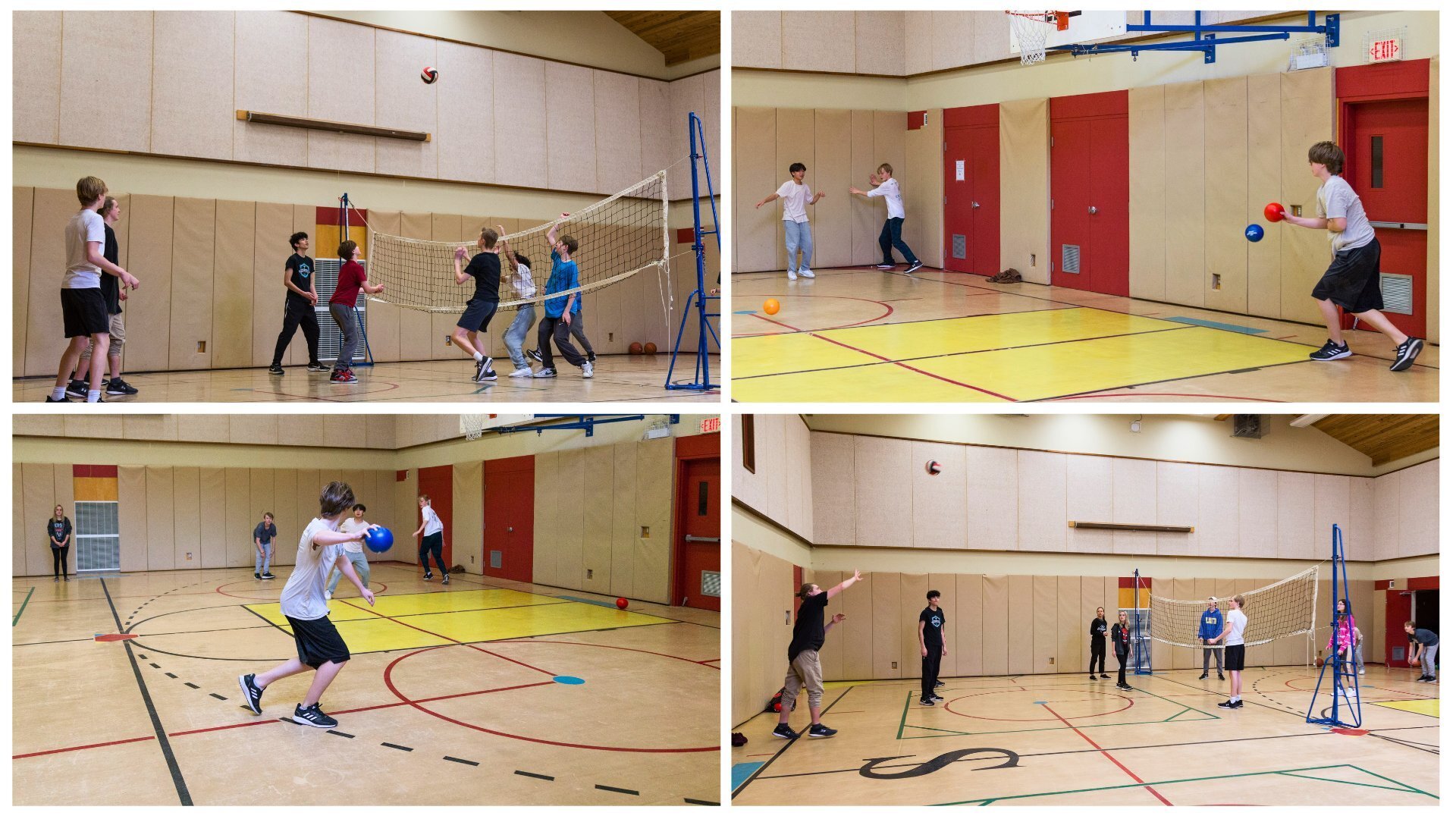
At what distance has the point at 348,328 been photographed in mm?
8336

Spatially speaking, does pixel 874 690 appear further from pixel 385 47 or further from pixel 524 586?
pixel 385 47

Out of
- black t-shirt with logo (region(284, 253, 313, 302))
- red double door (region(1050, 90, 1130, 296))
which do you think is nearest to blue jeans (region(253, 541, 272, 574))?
black t-shirt with logo (region(284, 253, 313, 302))

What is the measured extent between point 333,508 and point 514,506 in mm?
7839

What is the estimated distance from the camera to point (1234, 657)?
323 inches

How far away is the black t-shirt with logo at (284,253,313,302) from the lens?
9.22 metres

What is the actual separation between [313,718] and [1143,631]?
32.5 feet

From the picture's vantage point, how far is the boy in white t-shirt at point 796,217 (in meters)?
10.6

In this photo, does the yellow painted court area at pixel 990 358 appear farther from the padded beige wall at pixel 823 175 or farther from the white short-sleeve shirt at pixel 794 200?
the padded beige wall at pixel 823 175

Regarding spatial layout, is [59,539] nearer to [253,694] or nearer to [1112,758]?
[253,694]

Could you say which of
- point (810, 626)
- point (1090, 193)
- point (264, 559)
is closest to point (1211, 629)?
point (1090, 193)

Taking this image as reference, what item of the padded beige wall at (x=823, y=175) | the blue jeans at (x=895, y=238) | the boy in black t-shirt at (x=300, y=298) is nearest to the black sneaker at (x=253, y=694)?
the boy in black t-shirt at (x=300, y=298)

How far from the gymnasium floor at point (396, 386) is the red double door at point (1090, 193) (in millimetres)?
4163

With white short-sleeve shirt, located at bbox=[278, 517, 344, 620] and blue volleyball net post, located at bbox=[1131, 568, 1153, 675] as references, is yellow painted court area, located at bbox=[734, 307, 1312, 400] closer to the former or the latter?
white short-sleeve shirt, located at bbox=[278, 517, 344, 620]
